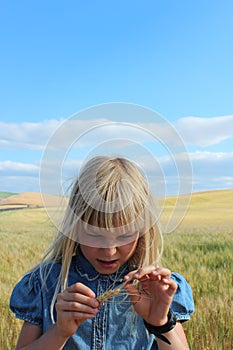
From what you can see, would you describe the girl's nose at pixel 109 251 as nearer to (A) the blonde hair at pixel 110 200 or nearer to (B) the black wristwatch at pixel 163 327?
(A) the blonde hair at pixel 110 200

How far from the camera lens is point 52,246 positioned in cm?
204

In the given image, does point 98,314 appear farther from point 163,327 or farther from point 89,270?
point 163,327

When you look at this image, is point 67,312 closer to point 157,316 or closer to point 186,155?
point 157,316

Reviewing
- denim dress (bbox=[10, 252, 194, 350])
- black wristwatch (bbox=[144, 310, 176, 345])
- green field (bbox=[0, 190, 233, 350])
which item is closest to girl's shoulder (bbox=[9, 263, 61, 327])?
denim dress (bbox=[10, 252, 194, 350])

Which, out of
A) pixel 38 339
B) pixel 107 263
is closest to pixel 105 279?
pixel 107 263

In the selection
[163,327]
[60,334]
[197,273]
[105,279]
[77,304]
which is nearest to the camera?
[77,304]

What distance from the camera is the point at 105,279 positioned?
197cm

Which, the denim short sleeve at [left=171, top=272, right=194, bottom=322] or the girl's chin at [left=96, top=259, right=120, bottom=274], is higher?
the girl's chin at [left=96, top=259, right=120, bottom=274]

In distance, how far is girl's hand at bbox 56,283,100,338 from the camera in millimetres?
1555

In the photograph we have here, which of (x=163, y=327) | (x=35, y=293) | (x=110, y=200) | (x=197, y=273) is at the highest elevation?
(x=110, y=200)

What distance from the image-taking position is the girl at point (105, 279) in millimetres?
1671

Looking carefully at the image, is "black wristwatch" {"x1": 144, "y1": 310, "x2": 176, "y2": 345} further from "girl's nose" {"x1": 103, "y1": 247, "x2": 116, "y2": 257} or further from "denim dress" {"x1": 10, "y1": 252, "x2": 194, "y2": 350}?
"girl's nose" {"x1": 103, "y1": 247, "x2": 116, "y2": 257}

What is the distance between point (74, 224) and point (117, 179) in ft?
0.70

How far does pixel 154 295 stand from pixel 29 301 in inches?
21.5
